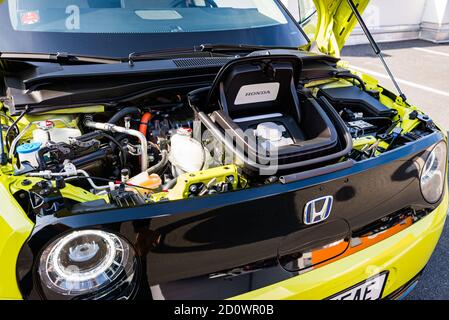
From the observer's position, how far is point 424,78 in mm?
6527

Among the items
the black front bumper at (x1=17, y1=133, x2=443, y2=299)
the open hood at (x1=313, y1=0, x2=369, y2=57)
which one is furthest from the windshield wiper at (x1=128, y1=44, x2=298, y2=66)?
the black front bumper at (x1=17, y1=133, x2=443, y2=299)

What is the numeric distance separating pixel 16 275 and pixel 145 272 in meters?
0.36

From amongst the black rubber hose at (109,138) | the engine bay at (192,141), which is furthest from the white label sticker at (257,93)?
the black rubber hose at (109,138)

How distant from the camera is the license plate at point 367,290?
1.45 meters

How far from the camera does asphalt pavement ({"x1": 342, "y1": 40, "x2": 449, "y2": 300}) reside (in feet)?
7.50

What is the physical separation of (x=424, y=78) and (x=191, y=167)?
20.3 feet

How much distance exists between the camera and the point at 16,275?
1.07 metres

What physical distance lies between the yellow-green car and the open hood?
0.49m

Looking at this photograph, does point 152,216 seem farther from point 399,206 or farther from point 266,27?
point 266,27

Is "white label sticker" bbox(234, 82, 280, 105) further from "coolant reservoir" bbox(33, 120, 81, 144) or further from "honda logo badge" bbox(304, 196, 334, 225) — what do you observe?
"coolant reservoir" bbox(33, 120, 81, 144)

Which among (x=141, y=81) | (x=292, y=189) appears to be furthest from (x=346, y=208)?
(x=141, y=81)

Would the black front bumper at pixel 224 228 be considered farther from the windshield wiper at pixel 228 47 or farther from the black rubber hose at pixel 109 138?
the windshield wiper at pixel 228 47

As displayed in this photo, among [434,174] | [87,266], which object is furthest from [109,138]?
[434,174]

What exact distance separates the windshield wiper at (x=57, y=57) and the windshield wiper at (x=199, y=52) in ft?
0.53
